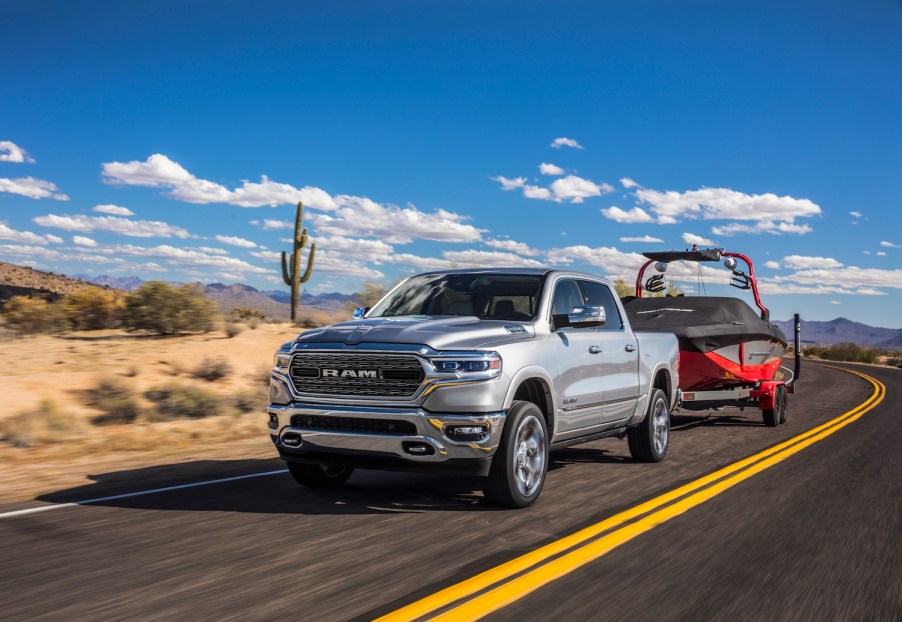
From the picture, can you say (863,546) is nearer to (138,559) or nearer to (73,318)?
(138,559)

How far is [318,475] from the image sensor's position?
7676 mm

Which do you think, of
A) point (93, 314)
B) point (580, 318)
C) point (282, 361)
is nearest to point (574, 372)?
point (580, 318)

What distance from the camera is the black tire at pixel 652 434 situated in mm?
9508

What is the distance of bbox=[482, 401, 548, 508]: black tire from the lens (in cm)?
660

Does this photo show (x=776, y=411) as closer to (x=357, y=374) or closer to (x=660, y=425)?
(x=660, y=425)

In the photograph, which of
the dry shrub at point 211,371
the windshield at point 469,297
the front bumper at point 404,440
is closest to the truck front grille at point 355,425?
the front bumper at point 404,440

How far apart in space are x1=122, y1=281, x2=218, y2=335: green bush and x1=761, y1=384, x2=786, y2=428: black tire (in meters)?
17.5

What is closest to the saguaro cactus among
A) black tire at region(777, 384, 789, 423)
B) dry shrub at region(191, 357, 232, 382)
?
dry shrub at region(191, 357, 232, 382)

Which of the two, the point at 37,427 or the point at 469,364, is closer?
the point at 469,364

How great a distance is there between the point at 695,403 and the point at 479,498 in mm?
6607

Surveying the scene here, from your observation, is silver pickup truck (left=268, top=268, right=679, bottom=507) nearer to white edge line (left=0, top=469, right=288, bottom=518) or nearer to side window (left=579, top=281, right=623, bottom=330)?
side window (left=579, top=281, right=623, bottom=330)

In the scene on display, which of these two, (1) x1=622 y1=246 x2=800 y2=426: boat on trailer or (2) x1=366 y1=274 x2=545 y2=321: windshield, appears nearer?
(2) x1=366 y1=274 x2=545 y2=321: windshield

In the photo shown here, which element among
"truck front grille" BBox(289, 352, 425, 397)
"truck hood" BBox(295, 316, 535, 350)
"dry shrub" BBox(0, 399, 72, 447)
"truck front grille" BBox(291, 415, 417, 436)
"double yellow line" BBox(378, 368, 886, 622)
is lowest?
"dry shrub" BBox(0, 399, 72, 447)

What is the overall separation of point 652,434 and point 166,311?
62.7 ft
